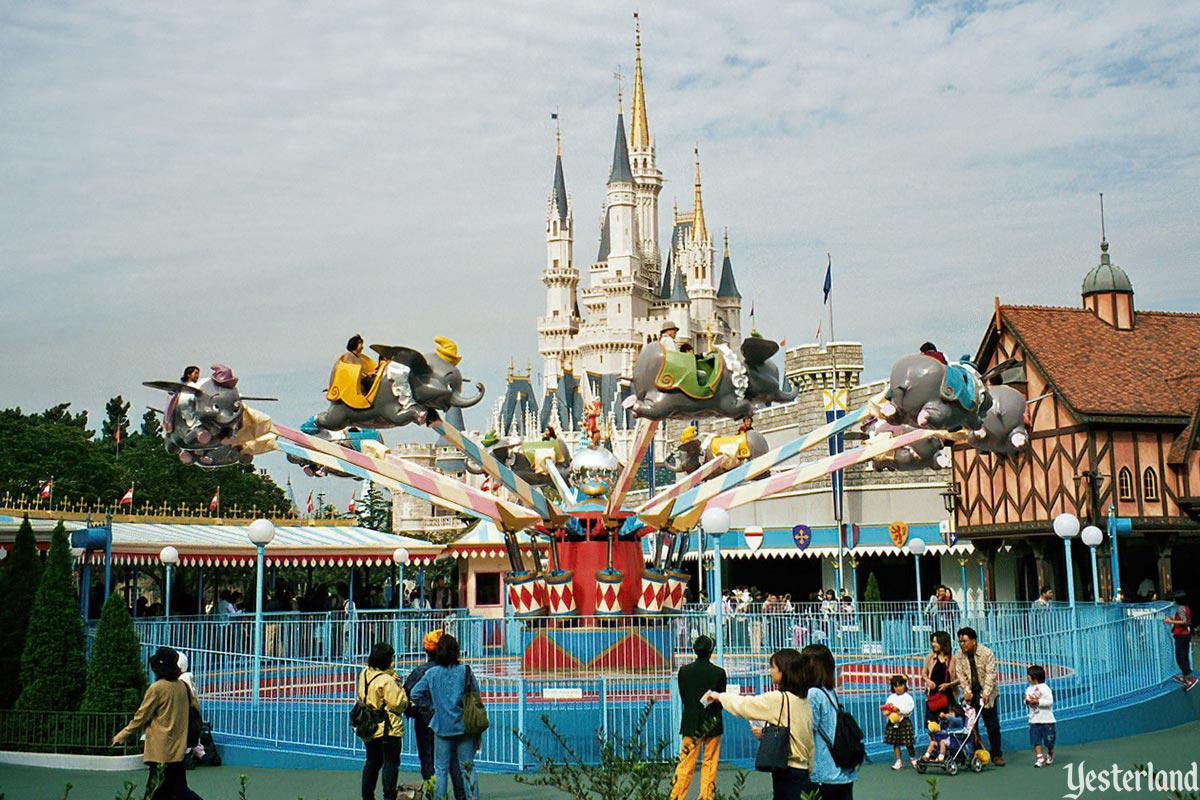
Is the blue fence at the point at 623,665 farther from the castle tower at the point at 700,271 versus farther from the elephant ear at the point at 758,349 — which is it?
the castle tower at the point at 700,271

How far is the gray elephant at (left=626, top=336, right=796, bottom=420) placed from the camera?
13375mm

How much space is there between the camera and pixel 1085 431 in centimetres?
2667

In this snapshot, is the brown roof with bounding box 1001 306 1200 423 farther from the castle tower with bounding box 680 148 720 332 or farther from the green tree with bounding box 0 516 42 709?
the castle tower with bounding box 680 148 720 332

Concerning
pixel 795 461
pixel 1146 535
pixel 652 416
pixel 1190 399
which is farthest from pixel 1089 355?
pixel 652 416

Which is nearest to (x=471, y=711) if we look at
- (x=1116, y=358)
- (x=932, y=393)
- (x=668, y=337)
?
(x=932, y=393)

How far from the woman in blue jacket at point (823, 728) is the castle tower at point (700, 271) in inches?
4203

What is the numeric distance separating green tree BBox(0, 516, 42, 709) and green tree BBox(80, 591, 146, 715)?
1.12 meters

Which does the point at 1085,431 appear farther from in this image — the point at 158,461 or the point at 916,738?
the point at 158,461

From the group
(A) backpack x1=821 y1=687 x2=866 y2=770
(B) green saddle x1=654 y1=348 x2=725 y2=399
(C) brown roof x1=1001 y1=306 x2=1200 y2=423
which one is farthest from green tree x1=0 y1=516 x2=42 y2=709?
(C) brown roof x1=1001 y1=306 x2=1200 y2=423

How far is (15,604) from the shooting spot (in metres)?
12.7

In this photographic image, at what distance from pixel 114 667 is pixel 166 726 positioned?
4.62 metres

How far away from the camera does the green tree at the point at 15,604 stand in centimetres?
1248

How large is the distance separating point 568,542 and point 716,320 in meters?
101

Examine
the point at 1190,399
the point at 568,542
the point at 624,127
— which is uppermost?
the point at 624,127
